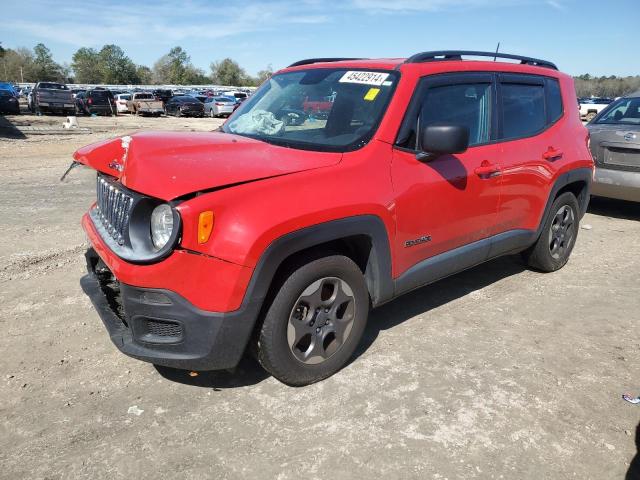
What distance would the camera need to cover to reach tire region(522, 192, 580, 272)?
4.82 metres

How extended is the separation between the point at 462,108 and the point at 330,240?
1.59 metres

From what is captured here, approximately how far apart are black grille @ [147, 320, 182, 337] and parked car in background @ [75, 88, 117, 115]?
1228 inches

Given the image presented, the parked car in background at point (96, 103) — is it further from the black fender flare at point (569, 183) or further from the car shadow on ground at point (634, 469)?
the car shadow on ground at point (634, 469)

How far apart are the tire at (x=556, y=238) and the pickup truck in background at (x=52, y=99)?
2817 centimetres

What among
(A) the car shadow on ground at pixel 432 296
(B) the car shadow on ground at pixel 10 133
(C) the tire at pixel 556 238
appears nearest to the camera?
(A) the car shadow on ground at pixel 432 296

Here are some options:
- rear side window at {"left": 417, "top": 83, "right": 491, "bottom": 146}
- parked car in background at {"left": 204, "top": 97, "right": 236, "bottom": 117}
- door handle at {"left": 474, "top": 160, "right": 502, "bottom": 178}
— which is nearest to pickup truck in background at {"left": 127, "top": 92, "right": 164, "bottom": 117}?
parked car in background at {"left": 204, "top": 97, "right": 236, "bottom": 117}

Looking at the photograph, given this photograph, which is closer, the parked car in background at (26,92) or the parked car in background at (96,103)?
the parked car in background at (96,103)

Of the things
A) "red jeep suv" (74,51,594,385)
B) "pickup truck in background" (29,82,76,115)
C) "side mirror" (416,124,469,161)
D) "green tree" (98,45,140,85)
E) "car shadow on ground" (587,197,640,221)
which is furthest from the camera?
"green tree" (98,45,140,85)

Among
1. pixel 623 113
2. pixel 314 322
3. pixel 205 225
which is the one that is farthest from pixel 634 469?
pixel 623 113

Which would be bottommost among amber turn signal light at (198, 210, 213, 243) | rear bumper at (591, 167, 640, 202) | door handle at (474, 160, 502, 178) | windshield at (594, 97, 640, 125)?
rear bumper at (591, 167, 640, 202)

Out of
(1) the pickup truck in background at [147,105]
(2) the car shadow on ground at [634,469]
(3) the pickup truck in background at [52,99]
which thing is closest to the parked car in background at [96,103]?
(1) the pickup truck in background at [147,105]

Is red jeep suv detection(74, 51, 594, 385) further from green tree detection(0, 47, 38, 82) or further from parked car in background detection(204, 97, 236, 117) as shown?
green tree detection(0, 47, 38, 82)

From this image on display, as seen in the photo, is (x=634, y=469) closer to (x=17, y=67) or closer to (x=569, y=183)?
(x=569, y=183)

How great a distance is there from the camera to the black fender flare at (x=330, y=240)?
259 centimetres
